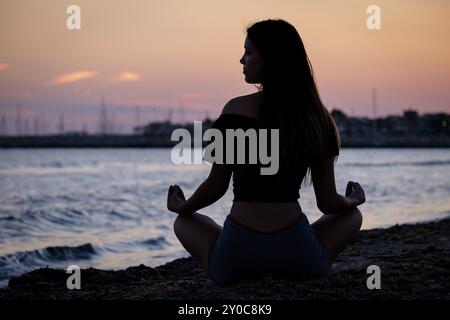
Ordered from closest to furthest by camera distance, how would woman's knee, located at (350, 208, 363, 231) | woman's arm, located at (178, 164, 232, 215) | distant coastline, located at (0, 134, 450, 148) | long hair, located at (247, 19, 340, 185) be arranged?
long hair, located at (247, 19, 340, 185) → woman's arm, located at (178, 164, 232, 215) → woman's knee, located at (350, 208, 363, 231) → distant coastline, located at (0, 134, 450, 148)

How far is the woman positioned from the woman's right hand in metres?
0.12

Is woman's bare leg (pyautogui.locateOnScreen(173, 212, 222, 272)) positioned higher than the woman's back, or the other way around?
the woman's back

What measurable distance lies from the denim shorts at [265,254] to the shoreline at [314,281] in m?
0.07

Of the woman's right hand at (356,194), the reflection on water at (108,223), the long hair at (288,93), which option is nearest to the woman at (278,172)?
the long hair at (288,93)

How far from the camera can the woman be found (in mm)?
3203

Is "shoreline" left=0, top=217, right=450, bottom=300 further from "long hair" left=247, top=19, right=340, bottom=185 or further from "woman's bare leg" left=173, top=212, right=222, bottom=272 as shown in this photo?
"long hair" left=247, top=19, right=340, bottom=185

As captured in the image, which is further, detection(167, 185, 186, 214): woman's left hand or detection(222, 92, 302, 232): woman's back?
detection(167, 185, 186, 214): woman's left hand

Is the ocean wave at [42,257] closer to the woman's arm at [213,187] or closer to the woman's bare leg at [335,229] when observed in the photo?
the woman's arm at [213,187]

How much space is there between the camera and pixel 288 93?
3221 mm

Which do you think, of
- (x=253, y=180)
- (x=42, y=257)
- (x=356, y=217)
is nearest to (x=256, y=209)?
(x=253, y=180)

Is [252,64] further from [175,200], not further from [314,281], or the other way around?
[314,281]

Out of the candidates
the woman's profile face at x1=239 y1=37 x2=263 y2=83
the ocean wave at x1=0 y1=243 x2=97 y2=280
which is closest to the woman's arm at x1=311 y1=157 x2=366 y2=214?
the woman's profile face at x1=239 y1=37 x2=263 y2=83

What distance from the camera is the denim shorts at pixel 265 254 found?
130 inches

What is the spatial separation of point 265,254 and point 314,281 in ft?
1.43
